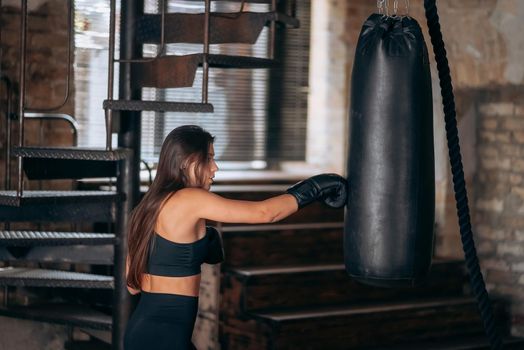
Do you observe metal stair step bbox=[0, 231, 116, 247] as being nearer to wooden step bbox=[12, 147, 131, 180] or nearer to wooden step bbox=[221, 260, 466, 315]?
wooden step bbox=[12, 147, 131, 180]

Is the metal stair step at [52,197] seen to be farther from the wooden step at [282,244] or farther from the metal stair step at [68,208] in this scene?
the wooden step at [282,244]

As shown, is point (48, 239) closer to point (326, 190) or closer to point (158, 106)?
point (158, 106)

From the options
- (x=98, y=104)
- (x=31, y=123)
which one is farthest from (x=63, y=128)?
(x=98, y=104)

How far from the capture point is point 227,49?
21.6 ft

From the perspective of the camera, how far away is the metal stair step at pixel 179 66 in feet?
13.3

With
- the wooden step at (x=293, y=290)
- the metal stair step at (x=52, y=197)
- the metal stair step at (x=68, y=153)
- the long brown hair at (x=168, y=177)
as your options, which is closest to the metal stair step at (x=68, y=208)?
the metal stair step at (x=52, y=197)

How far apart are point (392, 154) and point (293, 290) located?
90.3 inches

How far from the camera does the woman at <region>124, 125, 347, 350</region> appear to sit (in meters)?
3.28

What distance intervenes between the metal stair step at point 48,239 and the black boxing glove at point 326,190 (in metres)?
1.50

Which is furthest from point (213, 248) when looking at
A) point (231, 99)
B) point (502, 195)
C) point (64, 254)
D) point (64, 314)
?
point (231, 99)

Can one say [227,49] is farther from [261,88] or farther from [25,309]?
[25,309]

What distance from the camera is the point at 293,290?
16.9ft

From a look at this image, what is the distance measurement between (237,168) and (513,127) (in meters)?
1.95

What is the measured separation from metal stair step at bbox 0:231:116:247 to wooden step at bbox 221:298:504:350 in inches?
35.2
